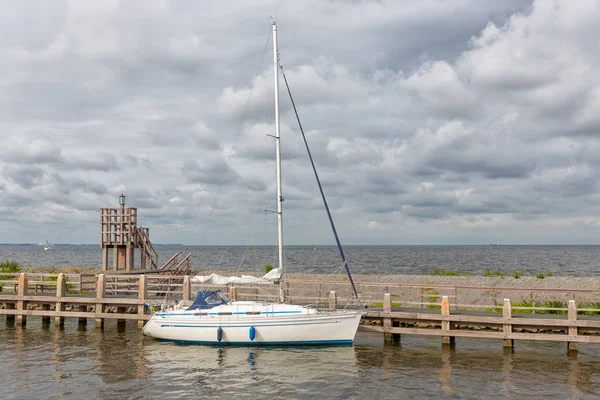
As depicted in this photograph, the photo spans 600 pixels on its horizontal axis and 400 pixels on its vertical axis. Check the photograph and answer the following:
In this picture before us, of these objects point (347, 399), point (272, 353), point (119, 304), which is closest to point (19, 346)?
point (119, 304)

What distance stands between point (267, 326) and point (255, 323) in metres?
0.54

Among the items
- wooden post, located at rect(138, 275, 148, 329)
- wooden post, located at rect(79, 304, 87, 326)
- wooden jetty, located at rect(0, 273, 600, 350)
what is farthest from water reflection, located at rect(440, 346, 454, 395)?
wooden post, located at rect(79, 304, 87, 326)

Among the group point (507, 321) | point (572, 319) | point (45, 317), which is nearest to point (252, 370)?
point (507, 321)

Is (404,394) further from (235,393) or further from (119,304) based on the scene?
(119,304)

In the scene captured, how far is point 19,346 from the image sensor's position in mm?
22547

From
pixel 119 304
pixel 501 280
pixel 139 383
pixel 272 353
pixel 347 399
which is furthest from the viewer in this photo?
pixel 501 280

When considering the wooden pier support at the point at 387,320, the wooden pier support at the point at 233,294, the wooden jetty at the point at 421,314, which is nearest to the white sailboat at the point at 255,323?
the wooden jetty at the point at 421,314

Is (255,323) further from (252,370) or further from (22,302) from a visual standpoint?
(22,302)

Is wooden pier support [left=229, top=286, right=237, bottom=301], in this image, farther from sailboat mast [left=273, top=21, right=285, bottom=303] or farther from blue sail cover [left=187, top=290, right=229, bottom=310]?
sailboat mast [left=273, top=21, right=285, bottom=303]

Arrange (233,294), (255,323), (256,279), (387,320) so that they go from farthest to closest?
(233,294), (256,279), (387,320), (255,323)

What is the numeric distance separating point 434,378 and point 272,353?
6654 millimetres

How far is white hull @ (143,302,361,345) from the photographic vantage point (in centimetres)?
2139

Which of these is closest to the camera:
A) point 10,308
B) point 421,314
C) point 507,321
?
point 507,321

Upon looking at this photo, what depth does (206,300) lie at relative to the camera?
75.2 feet
